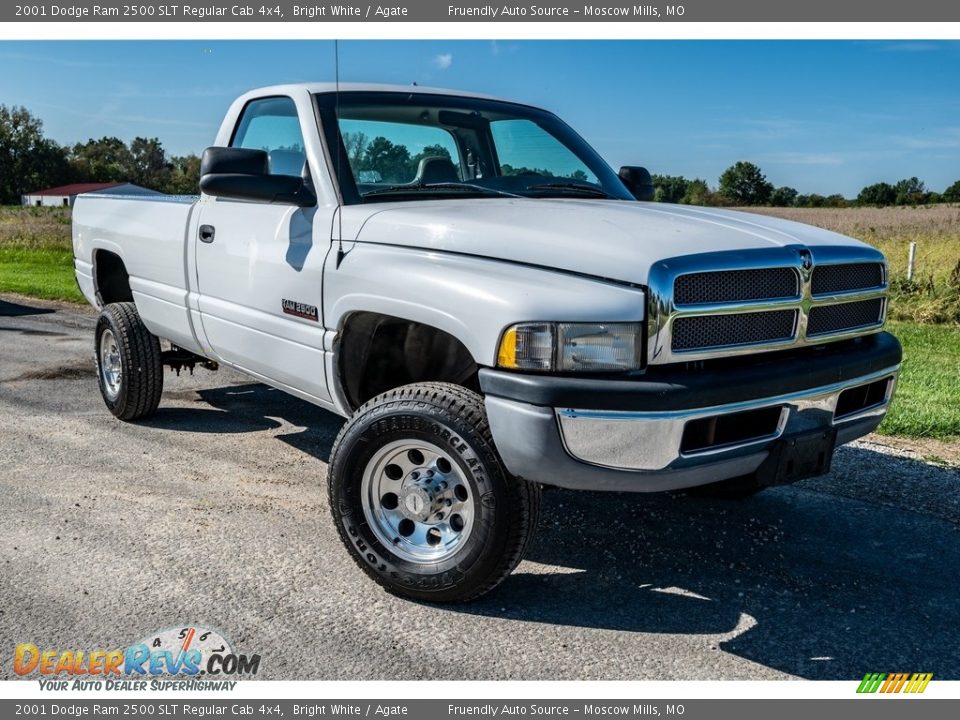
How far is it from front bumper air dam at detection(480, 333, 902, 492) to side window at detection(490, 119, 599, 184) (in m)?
1.78

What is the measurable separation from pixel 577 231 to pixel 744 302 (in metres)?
0.66

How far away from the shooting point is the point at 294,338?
14.2 ft

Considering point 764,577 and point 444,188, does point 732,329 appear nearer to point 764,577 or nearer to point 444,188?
point 764,577

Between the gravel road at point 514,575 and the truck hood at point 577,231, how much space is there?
4.41 ft

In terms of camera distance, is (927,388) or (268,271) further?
(927,388)

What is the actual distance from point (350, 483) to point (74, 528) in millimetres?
1522

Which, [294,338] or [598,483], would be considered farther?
[294,338]

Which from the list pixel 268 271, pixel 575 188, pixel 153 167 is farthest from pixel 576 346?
pixel 153 167

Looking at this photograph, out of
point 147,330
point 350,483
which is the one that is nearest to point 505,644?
point 350,483

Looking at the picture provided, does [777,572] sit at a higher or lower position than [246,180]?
lower

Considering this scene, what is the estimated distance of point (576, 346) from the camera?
3158 millimetres

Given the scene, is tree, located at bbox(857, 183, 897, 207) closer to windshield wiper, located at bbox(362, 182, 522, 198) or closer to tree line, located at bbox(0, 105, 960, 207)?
tree line, located at bbox(0, 105, 960, 207)
